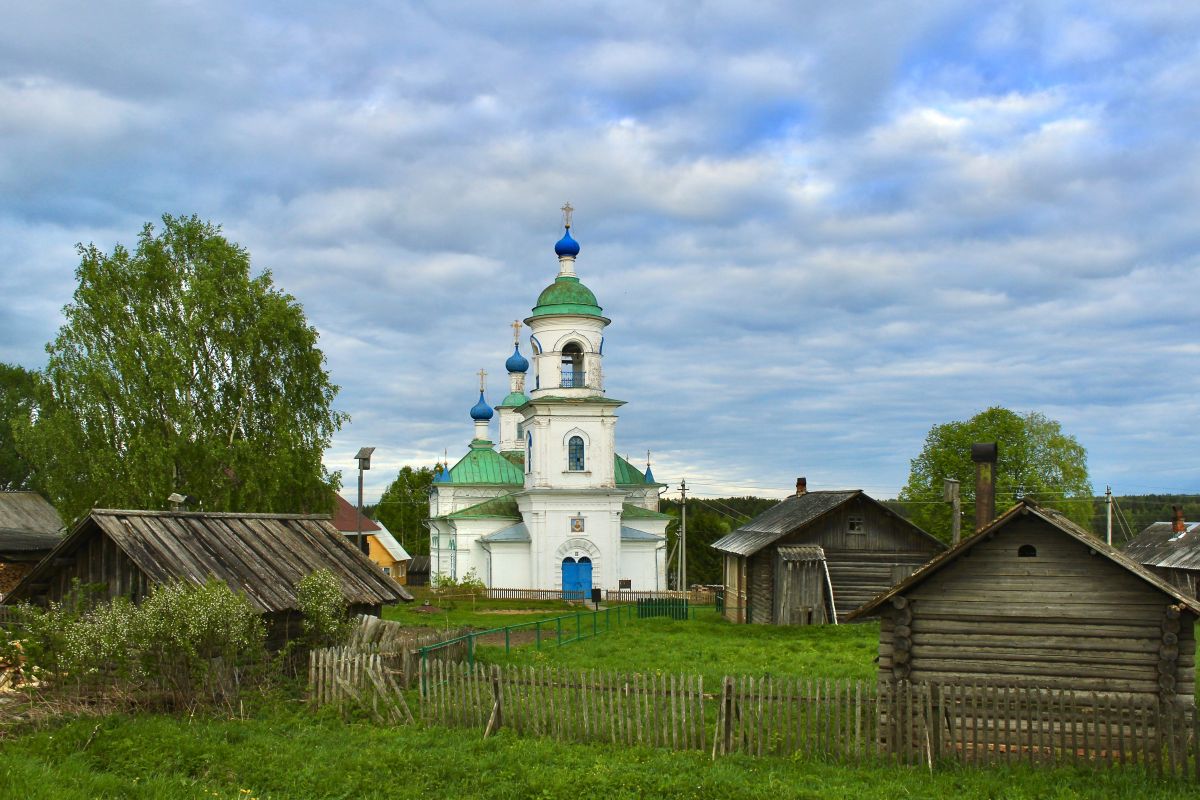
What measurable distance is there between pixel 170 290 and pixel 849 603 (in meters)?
21.9

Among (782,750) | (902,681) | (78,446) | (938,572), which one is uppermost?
(78,446)

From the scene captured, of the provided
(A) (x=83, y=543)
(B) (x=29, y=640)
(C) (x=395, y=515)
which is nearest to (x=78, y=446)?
(A) (x=83, y=543)

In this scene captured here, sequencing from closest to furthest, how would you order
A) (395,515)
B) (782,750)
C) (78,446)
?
(782,750) < (78,446) < (395,515)

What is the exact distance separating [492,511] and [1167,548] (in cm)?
2901

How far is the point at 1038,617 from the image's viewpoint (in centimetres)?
1390

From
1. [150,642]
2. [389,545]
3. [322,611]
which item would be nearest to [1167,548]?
[322,611]

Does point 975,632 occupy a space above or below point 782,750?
above

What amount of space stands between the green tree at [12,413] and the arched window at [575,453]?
2959 centimetres

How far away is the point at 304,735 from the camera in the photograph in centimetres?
1391

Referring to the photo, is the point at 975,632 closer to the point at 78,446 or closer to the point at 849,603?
the point at 849,603

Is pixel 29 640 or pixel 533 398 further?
pixel 533 398

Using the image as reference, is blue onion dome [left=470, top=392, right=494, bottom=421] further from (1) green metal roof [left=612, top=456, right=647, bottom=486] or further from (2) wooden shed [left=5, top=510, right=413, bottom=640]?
(2) wooden shed [left=5, top=510, right=413, bottom=640]

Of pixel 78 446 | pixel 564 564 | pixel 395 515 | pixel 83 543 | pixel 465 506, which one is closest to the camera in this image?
pixel 83 543

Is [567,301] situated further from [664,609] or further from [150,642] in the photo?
[150,642]
